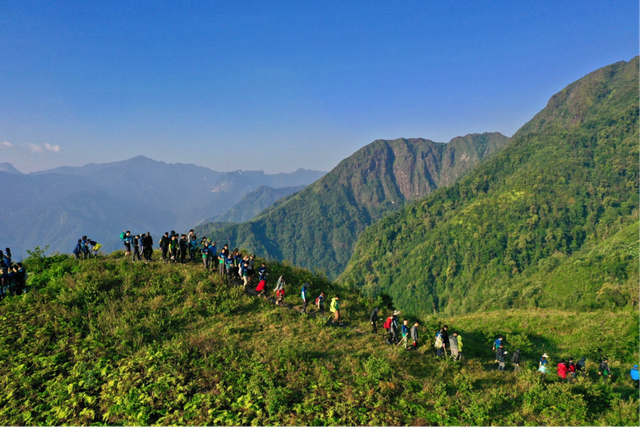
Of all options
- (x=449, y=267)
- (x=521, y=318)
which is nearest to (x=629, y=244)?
(x=449, y=267)

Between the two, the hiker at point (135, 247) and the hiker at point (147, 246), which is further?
the hiker at point (135, 247)

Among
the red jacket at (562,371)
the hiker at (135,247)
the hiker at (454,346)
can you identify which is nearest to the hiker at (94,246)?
the hiker at (135,247)

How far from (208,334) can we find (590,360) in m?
23.8

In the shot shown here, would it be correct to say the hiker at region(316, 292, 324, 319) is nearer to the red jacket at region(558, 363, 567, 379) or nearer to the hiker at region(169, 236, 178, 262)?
the hiker at region(169, 236, 178, 262)

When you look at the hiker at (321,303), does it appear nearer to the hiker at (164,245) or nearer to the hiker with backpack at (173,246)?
the hiker with backpack at (173,246)

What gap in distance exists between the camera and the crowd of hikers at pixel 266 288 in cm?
1437

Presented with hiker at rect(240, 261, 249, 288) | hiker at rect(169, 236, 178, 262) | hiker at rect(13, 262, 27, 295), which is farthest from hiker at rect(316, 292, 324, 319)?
hiker at rect(13, 262, 27, 295)

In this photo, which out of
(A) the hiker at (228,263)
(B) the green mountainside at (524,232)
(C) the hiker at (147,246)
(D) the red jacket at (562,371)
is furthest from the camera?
(B) the green mountainside at (524,232)

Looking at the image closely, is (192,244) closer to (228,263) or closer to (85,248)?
(228,263)

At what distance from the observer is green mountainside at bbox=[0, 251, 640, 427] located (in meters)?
8.93

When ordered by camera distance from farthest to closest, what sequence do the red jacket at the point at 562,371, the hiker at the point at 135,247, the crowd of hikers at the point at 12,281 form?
1. the hiker at the point at 135,247
2. the crowd of hikers at the point at 12,281
3. the red jacket at the point at 562,371

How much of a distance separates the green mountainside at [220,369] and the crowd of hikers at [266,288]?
63 centimetres

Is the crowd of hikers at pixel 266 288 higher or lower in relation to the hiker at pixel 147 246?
lower

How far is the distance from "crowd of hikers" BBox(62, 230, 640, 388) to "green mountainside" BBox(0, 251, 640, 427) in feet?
2.06
